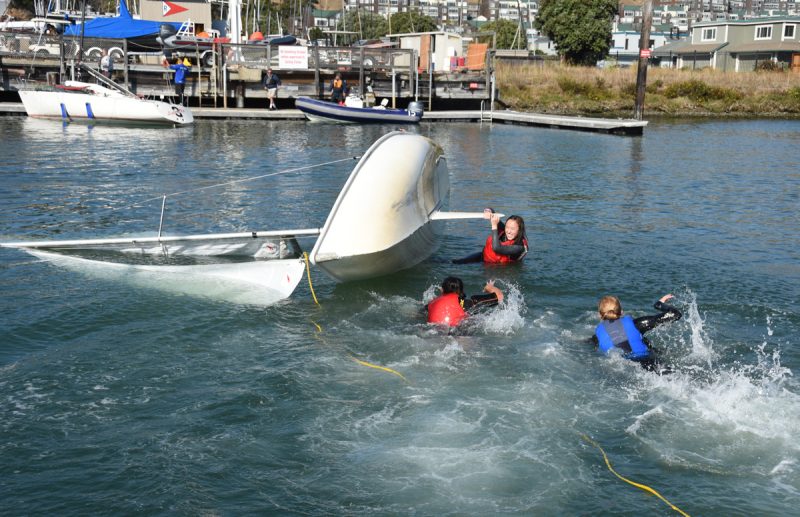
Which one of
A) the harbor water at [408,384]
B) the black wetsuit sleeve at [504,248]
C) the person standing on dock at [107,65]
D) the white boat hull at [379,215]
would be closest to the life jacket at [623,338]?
the harbor water at [408,384]

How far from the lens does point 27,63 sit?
3878 centimetres

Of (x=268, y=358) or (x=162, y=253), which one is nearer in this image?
(x=268, y=358)

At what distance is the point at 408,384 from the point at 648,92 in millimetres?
47202

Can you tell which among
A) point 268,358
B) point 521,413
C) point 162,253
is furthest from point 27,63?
point 521,413

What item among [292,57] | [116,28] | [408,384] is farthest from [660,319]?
[116,28]

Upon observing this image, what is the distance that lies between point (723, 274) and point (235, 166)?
15.9m

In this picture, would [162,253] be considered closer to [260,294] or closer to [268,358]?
[260,294]

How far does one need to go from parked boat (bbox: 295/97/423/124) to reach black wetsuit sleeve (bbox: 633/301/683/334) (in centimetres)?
2926

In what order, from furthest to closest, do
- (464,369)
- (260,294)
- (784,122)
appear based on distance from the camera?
(784,122)
(260,294)
(464,369)

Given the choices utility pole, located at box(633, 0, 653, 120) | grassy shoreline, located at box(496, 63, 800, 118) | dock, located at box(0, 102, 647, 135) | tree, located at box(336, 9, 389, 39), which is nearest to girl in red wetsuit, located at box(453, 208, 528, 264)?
dock, located at box(0, 102, 647, 135)

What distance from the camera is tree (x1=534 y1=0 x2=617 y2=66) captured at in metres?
66.9

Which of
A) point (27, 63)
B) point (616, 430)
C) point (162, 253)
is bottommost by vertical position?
point (616, 430)

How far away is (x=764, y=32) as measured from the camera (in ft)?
243

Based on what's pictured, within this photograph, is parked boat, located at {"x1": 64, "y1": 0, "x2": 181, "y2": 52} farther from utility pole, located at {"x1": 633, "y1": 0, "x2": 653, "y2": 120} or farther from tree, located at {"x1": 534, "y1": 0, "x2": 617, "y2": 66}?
Result: tree, located at {"x1": 534, "y1": 0, "x2": 617, "y2": 66}
